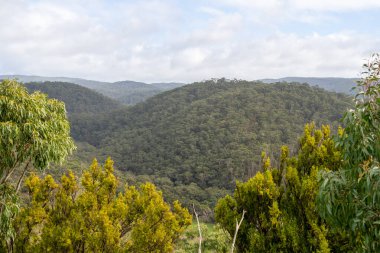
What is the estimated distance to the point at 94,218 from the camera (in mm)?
7000

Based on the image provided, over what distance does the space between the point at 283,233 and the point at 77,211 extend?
163 inches

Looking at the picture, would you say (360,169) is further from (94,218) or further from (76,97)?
(76,97)

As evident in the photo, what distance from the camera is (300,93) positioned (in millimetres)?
86625

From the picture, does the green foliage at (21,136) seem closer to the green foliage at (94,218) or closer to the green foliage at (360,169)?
the green foliage at (94,218)

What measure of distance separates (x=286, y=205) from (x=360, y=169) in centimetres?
328

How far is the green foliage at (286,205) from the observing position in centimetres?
618

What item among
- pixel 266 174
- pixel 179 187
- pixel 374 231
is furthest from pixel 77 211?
pixel 179 187

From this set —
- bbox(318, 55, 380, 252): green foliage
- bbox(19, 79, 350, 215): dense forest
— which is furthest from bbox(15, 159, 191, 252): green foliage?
bbox(19, 79, 350, 215): dense forest

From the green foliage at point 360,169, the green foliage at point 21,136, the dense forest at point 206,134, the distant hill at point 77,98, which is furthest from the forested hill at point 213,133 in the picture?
the green foliage at point 360,169

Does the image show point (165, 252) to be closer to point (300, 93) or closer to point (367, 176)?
point (367, 176)

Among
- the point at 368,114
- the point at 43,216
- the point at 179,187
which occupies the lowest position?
the point at 179,187

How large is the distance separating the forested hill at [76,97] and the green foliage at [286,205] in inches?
5549

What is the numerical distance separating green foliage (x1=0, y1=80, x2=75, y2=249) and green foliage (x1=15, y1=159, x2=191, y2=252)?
2.70ft

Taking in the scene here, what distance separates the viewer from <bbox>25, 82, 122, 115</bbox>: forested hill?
480ft
